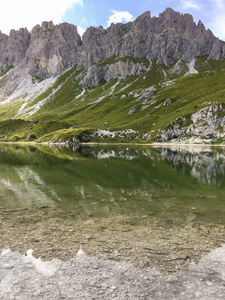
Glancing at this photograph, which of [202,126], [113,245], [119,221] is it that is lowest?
[119,221]

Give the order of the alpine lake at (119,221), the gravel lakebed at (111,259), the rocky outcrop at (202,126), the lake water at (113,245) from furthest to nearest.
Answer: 1. the rocky outcrop at (202,126)
2. the alpine lake at (119,221)
3. the lake water at (113,245)
4. the gravel lakebed at (111,259)

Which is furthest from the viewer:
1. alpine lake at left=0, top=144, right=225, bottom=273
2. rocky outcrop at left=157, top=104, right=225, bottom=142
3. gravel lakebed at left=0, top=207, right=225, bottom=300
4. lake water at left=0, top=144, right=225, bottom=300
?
rocky outcrop at left=157, top=104, right=225, bottom=142

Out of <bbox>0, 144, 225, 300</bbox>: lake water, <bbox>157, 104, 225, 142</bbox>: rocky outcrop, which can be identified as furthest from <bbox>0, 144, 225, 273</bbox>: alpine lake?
<bbox>157, 104, 225, 142</bbox>: rocky outcrop

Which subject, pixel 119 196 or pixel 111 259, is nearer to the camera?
pixel 111 259

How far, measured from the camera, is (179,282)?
10.5m

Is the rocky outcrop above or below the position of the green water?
above

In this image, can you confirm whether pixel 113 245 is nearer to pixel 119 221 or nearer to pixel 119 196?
pixel 119 221

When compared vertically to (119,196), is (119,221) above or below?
above

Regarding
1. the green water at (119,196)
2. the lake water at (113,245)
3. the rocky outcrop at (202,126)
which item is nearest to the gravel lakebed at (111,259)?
the lake water at (113,245)

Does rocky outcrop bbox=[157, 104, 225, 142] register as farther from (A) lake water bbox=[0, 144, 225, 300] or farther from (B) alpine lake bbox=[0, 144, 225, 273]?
(A) lake water bbox=[0, 144, 225, 300]

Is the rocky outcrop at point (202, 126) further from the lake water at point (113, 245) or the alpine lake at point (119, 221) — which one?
the lake water at point (113, 245)

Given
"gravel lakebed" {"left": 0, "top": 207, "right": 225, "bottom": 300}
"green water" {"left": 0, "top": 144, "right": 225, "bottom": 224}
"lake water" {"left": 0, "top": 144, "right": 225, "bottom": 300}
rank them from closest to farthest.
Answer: "gravel lakebed" {"left": 0, "top": 207, "right": 225, "bottom": 300}
"lake water" {"left": 0, "top": 144, "right": 225, "bottom": 300}
"green water" {"left": 0, "top": 144, "right": 225, "bottom": 224}

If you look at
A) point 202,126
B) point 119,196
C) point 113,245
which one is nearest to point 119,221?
point 113,245

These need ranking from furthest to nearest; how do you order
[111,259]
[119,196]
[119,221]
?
[119,196] < [119,221] < [111,259]
